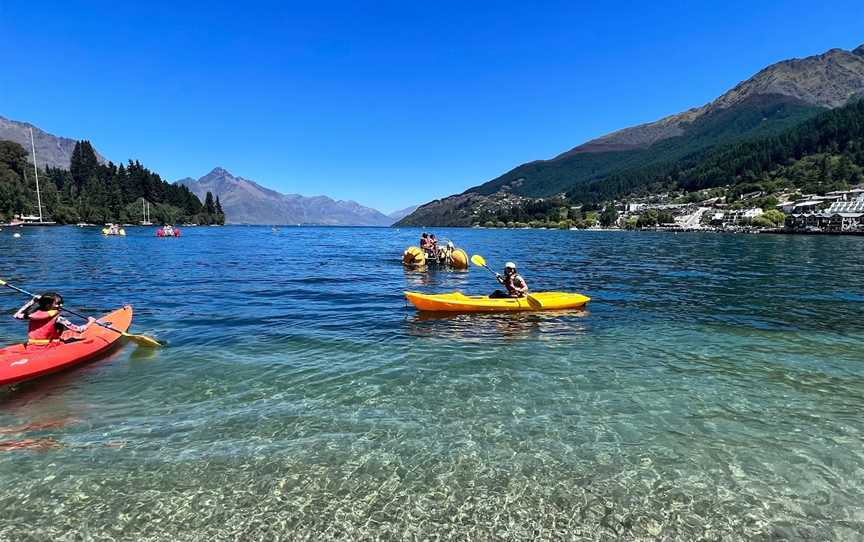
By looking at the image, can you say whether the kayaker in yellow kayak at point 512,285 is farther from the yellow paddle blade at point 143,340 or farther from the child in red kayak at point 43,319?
the child in red kayak at point 43,319

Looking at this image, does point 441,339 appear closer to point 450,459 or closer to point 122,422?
point 450,459

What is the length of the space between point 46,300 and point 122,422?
584cm

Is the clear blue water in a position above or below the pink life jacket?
below

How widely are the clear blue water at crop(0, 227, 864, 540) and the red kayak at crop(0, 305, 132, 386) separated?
0.44 metres

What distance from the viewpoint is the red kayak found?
37.2ft

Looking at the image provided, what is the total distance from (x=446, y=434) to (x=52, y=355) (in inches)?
426

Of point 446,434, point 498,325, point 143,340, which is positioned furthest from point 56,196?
point 446,434

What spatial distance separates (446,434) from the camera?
30.0 feet

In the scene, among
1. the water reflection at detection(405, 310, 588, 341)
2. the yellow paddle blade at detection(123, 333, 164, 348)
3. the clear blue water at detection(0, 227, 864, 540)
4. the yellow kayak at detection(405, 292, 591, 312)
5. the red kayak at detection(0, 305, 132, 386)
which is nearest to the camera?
the clear blue water at detection(0, 227, 864, 540)

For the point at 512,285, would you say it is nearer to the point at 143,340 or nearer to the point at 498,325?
the point at 498,325

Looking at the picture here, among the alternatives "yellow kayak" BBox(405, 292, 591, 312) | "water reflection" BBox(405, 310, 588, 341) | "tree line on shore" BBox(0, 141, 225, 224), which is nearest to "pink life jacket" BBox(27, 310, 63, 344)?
"water reflection" BBox(405, 310, 588, 341)

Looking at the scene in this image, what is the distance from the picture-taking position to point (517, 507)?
274 inches

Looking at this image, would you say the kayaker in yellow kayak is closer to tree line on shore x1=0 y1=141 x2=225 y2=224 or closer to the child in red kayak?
the child in red kayak

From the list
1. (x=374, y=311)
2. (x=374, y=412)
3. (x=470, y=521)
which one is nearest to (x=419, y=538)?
(x=470, y=521)
